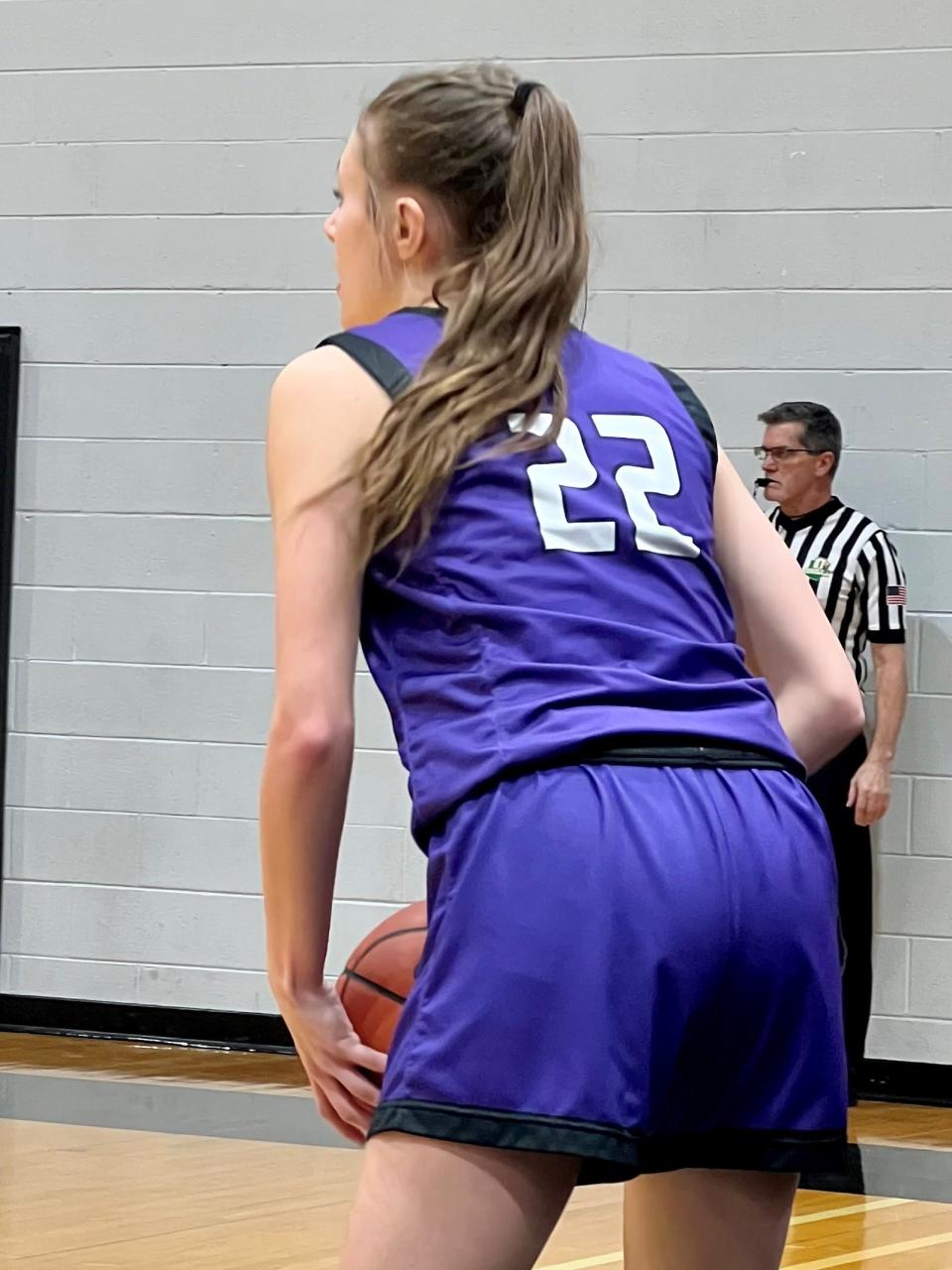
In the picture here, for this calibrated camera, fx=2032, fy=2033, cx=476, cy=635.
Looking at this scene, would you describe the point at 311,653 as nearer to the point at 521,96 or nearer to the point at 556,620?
the point at 556,620

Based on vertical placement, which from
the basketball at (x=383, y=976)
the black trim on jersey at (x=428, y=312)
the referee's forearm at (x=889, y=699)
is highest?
the black trim on jersey at (x=428, y=312)

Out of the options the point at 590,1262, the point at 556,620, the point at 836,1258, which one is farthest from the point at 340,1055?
the point at 836,1258

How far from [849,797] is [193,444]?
224cm

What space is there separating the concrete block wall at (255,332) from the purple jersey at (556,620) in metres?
4.33

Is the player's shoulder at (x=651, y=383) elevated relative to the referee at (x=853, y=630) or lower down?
elevated

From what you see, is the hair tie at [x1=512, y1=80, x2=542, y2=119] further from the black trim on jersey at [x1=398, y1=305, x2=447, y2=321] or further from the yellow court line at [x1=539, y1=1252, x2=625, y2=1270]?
the yellow court line at [x1=539, y1=1252, x2=625, y2=1270]

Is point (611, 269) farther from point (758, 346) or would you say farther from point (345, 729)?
point (345, 729)

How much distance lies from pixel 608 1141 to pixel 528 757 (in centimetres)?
26

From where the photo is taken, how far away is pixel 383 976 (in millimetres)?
1574

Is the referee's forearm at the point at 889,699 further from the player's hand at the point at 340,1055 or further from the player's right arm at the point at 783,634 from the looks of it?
the player's hand at the point at 340,1055

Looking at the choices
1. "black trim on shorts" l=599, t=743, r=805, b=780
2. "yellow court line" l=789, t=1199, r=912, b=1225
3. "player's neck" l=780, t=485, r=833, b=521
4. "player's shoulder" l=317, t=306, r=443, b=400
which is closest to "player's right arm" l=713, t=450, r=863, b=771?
"black trim on shorts" l=599, t=743, r=805, b=780

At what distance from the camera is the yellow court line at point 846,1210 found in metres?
4.09

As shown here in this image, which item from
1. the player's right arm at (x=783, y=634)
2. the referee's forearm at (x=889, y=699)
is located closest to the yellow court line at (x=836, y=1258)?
the referee's forearm at (x=889, y=699)

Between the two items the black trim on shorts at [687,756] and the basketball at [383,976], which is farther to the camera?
the basketball at [383,976]
